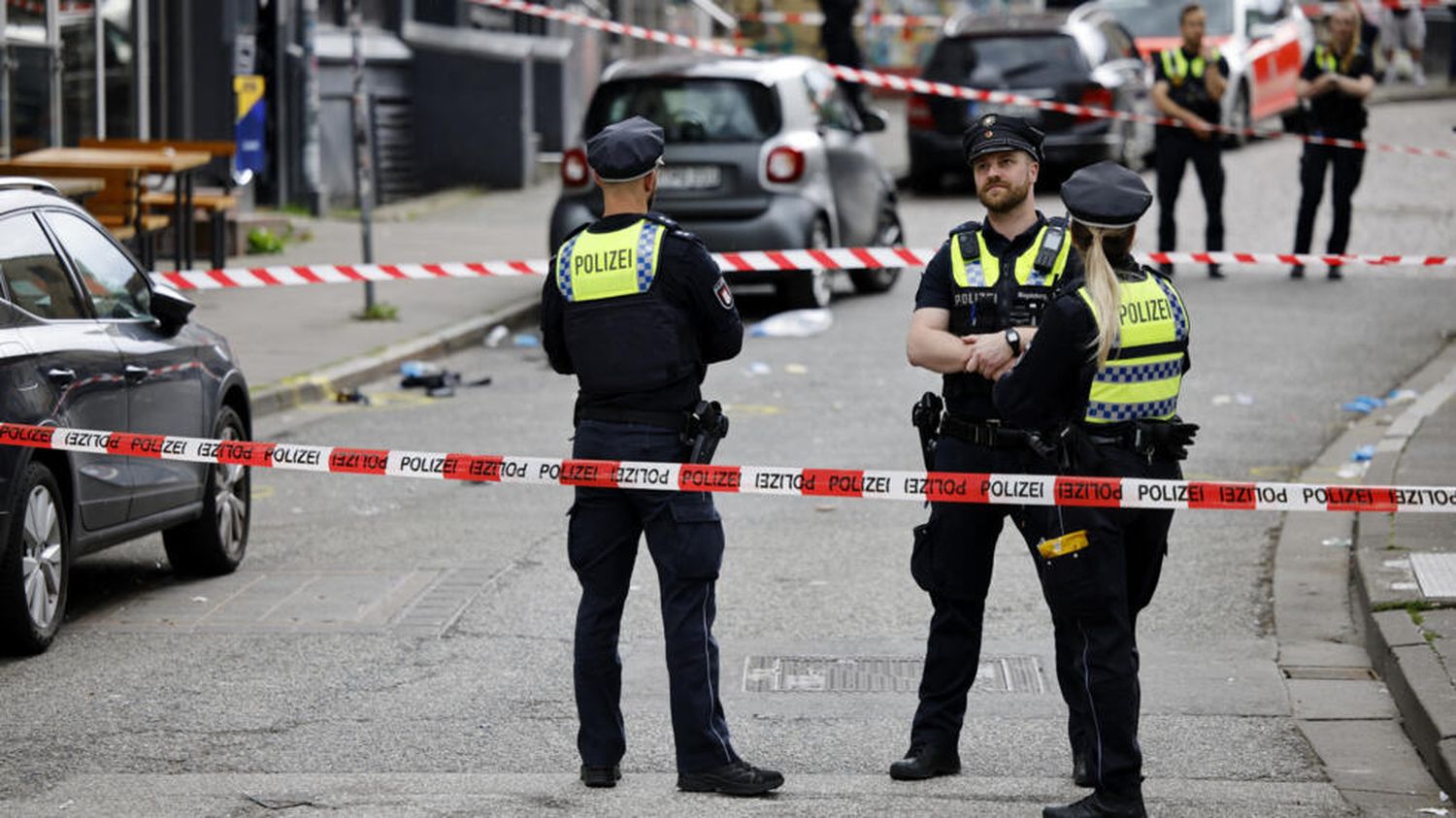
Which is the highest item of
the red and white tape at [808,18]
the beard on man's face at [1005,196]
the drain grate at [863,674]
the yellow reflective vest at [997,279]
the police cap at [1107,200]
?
the police cap at [1107,200]

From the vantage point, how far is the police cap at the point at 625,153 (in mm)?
6078

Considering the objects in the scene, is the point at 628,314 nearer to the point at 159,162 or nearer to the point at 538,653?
the point at 538,653

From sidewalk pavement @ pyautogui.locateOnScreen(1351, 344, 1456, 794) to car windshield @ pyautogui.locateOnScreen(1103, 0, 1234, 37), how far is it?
50.8 feet

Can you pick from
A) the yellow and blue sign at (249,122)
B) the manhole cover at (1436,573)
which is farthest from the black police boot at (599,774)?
the yellow and blue sign at (249,122)

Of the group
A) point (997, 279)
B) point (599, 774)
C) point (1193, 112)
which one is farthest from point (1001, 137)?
point (1193, 112)

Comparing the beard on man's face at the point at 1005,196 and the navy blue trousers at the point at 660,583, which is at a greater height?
the beard on man's face at the point at 1005,196

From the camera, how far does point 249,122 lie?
757 inches

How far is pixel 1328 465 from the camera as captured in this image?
36.7 ft

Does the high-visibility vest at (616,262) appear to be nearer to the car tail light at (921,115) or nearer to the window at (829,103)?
the window at (829,103)

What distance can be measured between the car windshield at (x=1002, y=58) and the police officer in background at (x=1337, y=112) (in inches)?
236

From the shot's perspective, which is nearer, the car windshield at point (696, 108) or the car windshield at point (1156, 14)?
the car windshield at point (696, 108)

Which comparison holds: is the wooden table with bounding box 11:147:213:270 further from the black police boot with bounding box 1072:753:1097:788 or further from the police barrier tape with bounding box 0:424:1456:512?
the black police boot with bounding box 1072:753:1097:788

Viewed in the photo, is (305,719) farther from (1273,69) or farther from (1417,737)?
(1273,69)

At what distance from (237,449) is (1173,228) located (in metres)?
11.9
